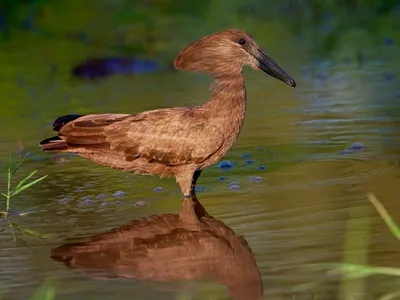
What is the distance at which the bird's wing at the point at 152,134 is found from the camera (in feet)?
24.8

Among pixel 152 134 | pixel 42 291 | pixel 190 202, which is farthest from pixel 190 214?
pixel 42 291

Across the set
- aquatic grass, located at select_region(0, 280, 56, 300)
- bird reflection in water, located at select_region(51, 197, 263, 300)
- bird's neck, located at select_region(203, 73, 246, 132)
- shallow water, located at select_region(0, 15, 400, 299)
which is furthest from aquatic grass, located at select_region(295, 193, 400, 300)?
bird's neck, located at select_region(203, 73, 246, 132)

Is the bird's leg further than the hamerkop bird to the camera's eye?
No

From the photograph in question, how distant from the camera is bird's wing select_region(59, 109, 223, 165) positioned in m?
7.56

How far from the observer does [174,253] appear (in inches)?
239

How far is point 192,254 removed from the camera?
600 cm

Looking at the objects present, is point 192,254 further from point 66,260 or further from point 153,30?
point 153,30

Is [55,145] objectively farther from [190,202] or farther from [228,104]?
[228,104]

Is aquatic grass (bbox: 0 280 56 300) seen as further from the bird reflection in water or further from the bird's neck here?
the bird's neck

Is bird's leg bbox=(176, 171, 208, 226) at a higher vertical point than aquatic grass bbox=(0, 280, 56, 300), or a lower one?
higher

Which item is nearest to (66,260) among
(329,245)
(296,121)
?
(329,245)

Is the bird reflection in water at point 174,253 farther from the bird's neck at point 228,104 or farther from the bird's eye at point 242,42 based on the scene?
Answer: the bird's eye at point 242,42

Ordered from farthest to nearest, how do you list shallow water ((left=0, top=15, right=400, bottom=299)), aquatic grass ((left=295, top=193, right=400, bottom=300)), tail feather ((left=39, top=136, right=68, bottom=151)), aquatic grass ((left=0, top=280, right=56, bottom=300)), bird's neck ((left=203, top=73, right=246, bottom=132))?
tail feather ((left=39, top=136, right=68, bottom=151)) → bird's neck ((left=203, top=73, right=246, bottom=132)) → shallow water ((left=0, top=15, right=400, bottom=299)) → aquatic grass ((left=0, top=280, right=56, bottom=300)) → aquatic grass ((left=295, top=193, right=400, bottom=300))

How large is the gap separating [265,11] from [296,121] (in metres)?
8.54
